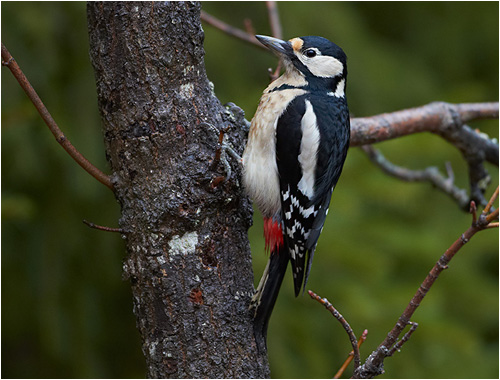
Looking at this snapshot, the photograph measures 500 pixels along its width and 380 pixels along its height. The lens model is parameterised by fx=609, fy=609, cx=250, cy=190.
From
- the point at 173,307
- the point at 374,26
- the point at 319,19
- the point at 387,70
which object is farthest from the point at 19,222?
the point at 374,26

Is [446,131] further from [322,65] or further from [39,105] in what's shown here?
[39,105]

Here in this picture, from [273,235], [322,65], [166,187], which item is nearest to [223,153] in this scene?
[166,187]

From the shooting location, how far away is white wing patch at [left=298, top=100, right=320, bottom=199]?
2227 mm

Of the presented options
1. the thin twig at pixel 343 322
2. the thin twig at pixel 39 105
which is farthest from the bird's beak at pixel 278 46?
the thin twig at pixel 343 322

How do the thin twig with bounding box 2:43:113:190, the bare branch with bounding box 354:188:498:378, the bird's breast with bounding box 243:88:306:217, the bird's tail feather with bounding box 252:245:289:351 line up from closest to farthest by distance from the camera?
1. the bare branch with bounding box 354:188:498:378
2. the thin twig with bounding box 2:43:113:190
3. the bird's tail feather with bounding box 252:245:289:351
4. the bird's breast with bounding box 243:88:306:217

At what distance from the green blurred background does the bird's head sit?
2.48 feet

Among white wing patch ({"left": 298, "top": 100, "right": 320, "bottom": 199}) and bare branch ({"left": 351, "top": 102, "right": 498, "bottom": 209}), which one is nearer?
white wing patch ({"left": 298, "top": 100, "right": 320, "bottom": 199})

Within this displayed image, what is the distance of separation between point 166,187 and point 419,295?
2.45 feet

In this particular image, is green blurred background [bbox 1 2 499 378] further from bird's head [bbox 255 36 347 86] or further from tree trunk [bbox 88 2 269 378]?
tree trunk [bbox 88 2 269 378]

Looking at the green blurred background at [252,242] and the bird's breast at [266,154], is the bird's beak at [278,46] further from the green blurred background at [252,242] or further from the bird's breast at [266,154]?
the green blurred background at [252,242]

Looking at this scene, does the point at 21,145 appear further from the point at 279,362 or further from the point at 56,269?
the point at 279,362

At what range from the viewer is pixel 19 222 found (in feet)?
10.3

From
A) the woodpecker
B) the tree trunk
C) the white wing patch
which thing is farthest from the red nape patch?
the tree trunk

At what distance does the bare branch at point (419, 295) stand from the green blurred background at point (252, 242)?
1312 mm
